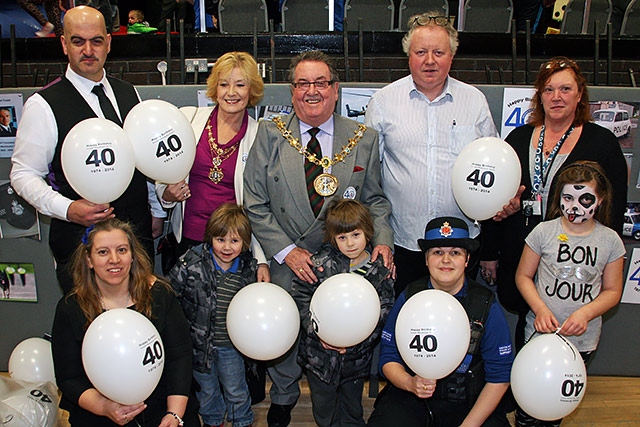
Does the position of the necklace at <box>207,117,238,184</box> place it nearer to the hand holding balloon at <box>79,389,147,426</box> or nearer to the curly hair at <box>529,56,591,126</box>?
the hand holding balloon at <box>79,389,147,426</box>

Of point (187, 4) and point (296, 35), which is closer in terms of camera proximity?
point (296, 35)

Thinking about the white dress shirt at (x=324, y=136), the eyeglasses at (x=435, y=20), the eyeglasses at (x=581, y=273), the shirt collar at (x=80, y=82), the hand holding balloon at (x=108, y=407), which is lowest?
the hand holding balloon at (x=108, y=407)

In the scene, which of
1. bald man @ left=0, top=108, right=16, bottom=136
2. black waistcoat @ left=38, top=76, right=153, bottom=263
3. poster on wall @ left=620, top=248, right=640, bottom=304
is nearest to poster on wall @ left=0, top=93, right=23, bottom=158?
→ bald man @ left=0, top=108, right=16, bottom=136

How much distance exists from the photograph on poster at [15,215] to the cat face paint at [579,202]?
2695 millimetres

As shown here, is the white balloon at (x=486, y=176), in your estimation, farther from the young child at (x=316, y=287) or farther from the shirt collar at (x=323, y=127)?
the shirt collar at (x=323, y=127)

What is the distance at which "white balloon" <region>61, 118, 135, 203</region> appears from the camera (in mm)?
2094

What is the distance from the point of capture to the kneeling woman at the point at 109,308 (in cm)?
204

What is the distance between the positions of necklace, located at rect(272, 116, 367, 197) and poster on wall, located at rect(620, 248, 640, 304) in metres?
1.75

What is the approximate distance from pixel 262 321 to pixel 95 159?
88 cm

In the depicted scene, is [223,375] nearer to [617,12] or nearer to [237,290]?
[237,290]

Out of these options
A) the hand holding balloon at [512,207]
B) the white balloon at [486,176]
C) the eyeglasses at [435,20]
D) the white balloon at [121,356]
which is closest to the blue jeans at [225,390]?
the white balloon at [121,356]

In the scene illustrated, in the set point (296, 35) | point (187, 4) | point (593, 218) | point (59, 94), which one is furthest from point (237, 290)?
point (187, 4)

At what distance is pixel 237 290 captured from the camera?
2.43 meters

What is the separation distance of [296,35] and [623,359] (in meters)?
2.93
